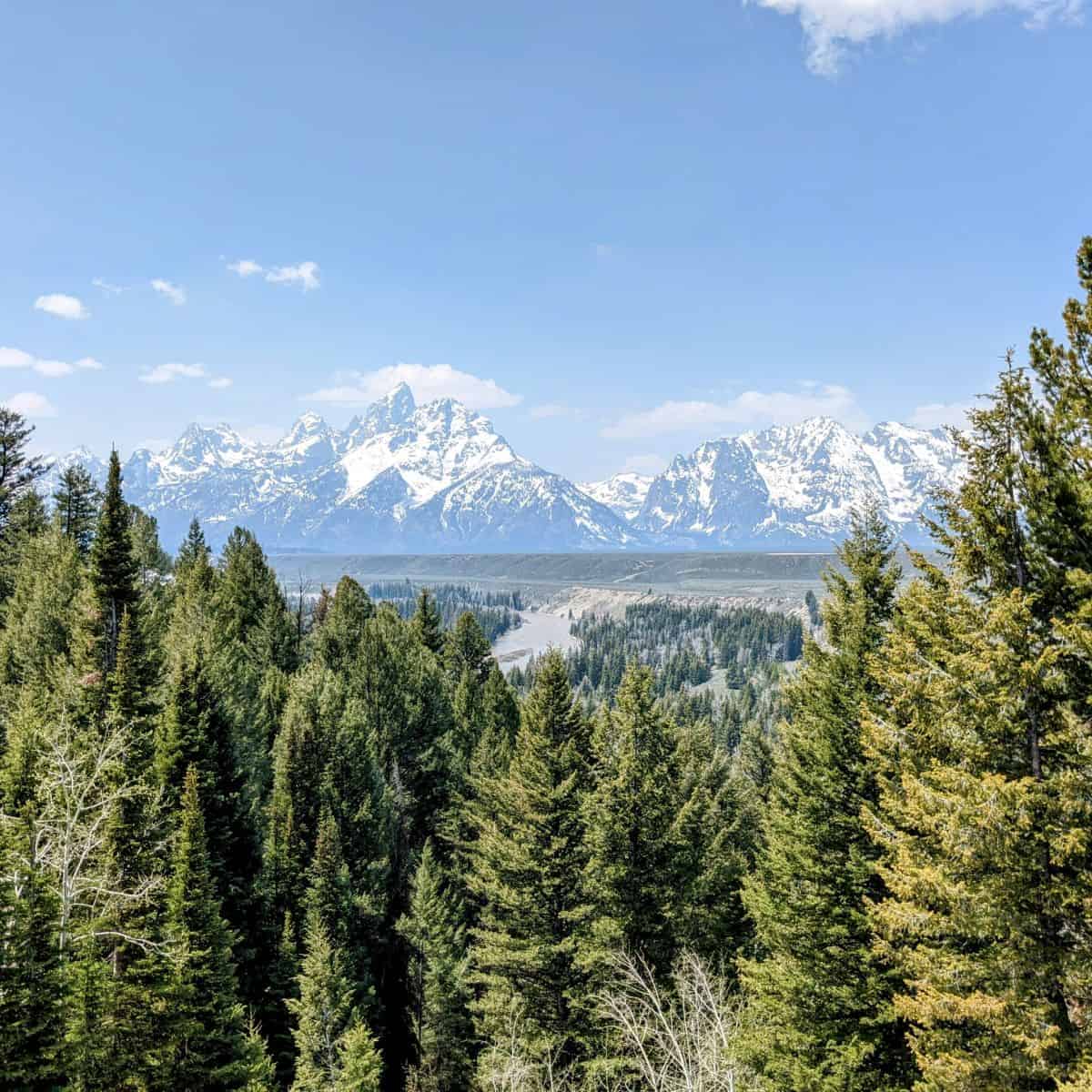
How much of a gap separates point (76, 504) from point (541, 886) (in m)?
61.2

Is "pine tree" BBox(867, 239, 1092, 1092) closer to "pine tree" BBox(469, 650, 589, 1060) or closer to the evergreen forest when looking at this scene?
the evergreen forest

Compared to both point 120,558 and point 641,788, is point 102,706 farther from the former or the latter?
point 641,788

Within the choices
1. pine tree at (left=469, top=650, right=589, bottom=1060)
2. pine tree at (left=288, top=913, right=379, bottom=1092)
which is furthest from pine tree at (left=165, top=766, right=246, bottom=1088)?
pine tree at (left=469, top=650, right=589, bottom=1060)

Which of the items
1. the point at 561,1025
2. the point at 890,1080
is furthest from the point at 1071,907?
the point at 561,1025

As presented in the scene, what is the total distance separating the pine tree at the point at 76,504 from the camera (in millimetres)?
63344

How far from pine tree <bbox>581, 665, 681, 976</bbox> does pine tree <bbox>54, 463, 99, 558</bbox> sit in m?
58.6

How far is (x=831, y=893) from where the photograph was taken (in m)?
17.2

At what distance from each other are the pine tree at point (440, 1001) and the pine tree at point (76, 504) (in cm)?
4858

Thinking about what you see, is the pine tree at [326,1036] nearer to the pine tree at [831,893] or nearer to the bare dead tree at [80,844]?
the bare dead tree at [80,844]

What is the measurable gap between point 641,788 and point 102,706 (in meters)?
22.3

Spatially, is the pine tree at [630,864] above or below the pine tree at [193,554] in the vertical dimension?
below

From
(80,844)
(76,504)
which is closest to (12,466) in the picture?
(76,504)

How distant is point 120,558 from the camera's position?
33500mm

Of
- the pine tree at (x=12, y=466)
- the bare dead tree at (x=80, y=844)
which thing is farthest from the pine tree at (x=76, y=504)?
the bare dead tree at (x=80, y=844)
